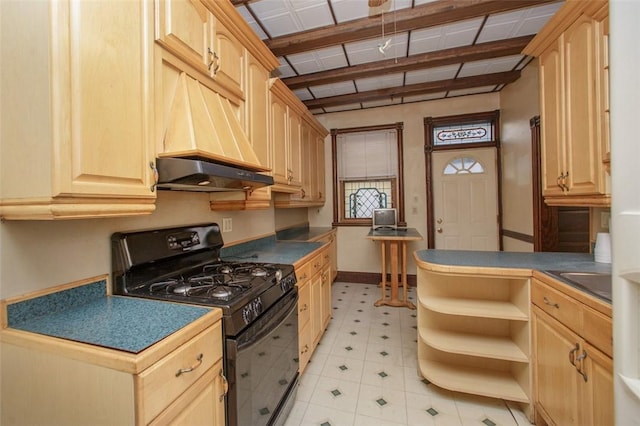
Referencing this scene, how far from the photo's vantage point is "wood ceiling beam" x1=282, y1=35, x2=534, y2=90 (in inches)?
106

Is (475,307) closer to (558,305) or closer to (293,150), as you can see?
(558,305)

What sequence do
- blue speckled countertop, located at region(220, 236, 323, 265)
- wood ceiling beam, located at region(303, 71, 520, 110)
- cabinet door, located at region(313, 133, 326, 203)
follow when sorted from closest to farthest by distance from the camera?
1. blue speckled countertop, located at region(220, 236, 323, 265)
2. wood ceiling beam, located at region(303, 71, 520, 110)
3. cabinet door, located at region(313, 133, 326, 203)

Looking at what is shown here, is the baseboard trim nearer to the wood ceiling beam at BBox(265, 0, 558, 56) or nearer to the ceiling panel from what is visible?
the ceiling panel

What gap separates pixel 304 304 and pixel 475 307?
1197 millimetres

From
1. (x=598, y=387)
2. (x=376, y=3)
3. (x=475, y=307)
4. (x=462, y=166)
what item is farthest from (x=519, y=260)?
(x=462, y=166)

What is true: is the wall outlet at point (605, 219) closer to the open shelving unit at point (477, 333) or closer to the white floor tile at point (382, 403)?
the open shelving unit at point (477, 333)

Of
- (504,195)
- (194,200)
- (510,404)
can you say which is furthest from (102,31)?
(504,195)

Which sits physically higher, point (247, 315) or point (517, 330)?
point (247, 315)

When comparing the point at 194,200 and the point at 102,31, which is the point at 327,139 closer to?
the point at 194,200

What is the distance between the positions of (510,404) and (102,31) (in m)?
2.92

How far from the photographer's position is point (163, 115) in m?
1.22

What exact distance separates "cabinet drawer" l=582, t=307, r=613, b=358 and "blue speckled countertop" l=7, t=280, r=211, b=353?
1.59 metres

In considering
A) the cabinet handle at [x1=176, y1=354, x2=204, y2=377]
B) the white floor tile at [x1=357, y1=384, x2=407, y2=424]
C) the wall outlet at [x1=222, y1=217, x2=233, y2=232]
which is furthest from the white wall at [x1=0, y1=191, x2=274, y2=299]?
the white floor tile at [x1=357, y1=384, x2=407, y2=424]

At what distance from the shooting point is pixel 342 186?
4.57 metres
